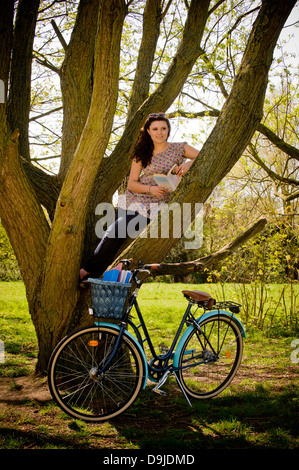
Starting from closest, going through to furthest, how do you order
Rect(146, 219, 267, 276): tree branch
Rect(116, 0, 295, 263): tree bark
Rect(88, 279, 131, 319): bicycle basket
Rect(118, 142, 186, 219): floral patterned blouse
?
Rect(88, 279, 131, 319): bicycle basket, Rect(146, 219, 267, 276): tree branch, Rect(116, 0, 295, 263): tree bark, Rect(118, 142, 186, 219): floral patterned blouse

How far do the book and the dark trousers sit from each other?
345 millimetres

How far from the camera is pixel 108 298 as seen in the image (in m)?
2.81

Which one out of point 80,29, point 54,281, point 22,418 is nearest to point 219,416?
point 22,418

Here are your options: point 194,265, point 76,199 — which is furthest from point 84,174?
point 194,265

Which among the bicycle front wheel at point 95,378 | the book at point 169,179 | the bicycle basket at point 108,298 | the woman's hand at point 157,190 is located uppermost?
the book at point 169,179

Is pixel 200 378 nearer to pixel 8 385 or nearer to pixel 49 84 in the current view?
pixel 8 385

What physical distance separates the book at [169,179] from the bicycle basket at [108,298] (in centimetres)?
114

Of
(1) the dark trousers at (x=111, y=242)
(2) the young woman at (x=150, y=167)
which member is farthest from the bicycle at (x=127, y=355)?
(2) the young woman at (x=150, y=167)

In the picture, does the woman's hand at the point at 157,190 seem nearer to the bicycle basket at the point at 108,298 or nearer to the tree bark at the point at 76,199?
the tree bark at the point at 76,199

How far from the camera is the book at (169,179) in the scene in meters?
3.53

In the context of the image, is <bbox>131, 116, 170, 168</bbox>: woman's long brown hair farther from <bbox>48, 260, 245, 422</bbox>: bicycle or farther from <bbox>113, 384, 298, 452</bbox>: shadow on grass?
<bbox>113, 384, 298, 452</bbox>: shadow on grass

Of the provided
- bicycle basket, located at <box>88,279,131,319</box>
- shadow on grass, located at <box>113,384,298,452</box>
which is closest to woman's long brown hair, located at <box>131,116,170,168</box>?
bicycle basket, located at <box>88,279,131,319</box>

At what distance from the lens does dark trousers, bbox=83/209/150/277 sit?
346cm
